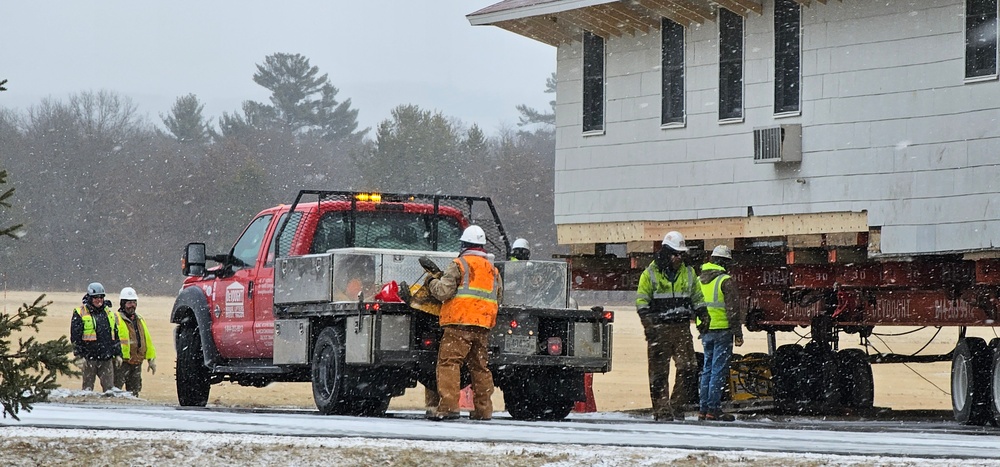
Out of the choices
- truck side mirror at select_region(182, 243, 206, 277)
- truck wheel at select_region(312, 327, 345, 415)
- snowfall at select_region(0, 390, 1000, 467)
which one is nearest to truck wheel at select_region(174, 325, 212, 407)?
truck side mirror at select_region(182, 243, 206, 277)

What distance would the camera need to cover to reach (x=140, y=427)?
1223 centimetres

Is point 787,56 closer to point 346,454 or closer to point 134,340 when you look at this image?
point 134,340

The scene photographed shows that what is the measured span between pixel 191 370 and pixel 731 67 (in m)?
7.28

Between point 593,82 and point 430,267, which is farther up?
point 593,82

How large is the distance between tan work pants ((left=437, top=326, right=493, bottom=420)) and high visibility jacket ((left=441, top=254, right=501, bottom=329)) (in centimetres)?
10

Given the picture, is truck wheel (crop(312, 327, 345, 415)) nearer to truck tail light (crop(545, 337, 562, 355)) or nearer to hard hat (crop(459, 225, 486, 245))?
hard hat (crop(459, 225, 486, 245))

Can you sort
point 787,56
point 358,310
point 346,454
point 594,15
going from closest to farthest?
1. point 346,454
2. point 358,310
3. point 787,56
4. point 594,15

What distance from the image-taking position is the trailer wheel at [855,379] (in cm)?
2194

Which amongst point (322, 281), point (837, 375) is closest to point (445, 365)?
point (322, 281)

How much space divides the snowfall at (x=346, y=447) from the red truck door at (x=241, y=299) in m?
3.84

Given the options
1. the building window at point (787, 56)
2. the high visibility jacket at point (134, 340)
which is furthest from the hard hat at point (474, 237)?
the high visibility jacket at point (134, 340)

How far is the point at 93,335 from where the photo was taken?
23.0 m

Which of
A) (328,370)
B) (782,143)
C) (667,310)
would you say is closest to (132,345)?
(328,370)

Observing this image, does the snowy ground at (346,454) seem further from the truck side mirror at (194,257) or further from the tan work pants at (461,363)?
the truck side mirror at (194,257)
